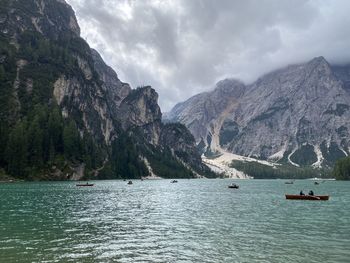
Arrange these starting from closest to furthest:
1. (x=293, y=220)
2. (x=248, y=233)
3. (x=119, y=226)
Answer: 1. (x=248, y=233)
2. (x=119, y=226)
3. (x=293, y=220)

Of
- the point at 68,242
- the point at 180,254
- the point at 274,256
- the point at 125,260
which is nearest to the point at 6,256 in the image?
the point at 68,242

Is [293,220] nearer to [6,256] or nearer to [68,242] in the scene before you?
[68,242]

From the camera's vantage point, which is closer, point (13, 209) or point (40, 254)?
point (40, 254)

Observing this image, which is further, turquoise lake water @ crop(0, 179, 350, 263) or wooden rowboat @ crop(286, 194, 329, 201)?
wooden rowboat @ crop(286, 194, 329, 201)

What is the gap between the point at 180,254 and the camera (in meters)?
37.6

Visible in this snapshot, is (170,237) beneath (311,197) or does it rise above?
beneath

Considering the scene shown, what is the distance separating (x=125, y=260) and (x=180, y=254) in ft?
19.2

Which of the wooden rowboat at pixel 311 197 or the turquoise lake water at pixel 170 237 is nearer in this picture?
the turquoise lake water at pixel 170 237

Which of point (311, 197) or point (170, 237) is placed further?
point (311, 197)

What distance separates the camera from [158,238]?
46.5 m

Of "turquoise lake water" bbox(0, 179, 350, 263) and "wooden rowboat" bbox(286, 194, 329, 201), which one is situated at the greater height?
"wooden rowboat" bbox(286, 194, 329, 201)

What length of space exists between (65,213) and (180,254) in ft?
128

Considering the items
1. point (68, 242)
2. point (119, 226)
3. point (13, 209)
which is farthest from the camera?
point (13, 209)

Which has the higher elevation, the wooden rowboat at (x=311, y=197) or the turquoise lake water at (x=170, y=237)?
the wooden rowboat at (x=311, y=197)
